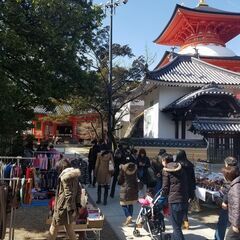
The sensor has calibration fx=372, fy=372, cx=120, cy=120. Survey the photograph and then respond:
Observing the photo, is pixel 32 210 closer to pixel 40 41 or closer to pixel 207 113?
pixel 40 41

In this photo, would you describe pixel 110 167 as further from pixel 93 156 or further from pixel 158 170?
pixel 93 156

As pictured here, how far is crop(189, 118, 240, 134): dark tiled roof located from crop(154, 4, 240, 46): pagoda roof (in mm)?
16084

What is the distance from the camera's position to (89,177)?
13828mm

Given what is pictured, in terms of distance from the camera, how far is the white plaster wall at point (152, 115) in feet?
76.0

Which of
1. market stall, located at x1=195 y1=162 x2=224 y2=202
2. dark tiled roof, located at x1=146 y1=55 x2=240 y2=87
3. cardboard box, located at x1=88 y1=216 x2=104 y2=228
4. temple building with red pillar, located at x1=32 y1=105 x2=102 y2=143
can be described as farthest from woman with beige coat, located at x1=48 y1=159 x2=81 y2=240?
temple building with red pillar, located at x1=32 y1=105 x2=102 y2=143

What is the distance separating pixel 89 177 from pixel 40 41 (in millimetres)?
5313

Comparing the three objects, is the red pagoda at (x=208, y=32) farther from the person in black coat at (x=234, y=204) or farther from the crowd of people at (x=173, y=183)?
the person in black coat at (x=234, y=204)

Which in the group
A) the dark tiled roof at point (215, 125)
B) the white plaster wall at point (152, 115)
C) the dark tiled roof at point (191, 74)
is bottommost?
the dark tiled roof at point (215, 125)

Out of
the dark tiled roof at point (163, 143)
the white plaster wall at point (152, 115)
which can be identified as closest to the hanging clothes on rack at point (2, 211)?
the dark tiled roof at point (163, 143)

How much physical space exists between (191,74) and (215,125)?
8262 millimetres

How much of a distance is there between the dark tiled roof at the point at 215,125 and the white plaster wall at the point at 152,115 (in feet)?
22.2

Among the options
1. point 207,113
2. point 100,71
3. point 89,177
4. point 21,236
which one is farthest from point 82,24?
point 207,113

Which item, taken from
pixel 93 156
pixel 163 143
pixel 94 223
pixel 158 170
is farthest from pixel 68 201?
pixel 163 143

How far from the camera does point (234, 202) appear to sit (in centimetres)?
511
